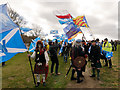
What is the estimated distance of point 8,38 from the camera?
116 inches

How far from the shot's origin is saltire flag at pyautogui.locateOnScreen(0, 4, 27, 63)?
275 cm

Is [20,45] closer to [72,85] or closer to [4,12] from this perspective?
[4,12]

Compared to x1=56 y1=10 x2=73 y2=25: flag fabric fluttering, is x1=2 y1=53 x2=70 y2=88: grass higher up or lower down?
lower down

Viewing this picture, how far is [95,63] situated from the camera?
175 inches

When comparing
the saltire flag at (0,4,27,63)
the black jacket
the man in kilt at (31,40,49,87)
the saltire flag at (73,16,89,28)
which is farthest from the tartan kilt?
the saltire flag at (73,16,89,28)

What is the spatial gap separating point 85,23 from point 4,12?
18.4 feet

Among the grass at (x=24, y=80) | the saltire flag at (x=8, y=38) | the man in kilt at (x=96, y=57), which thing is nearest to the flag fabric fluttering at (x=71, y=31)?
the man in kilt at (x=96, y=57)

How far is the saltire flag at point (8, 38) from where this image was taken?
2751mm

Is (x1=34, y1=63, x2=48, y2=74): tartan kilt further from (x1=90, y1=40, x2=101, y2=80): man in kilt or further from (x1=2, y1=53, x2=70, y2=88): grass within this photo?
(x1=90, y1=40, x2=101, y2=80): man in kilt

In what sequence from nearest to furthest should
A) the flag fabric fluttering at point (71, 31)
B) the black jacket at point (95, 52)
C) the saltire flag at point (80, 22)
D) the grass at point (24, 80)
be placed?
1. the grass at point (24, 80)
2. the black jacket at point (95, 52)
3. the flag fabric fluttering at point (71, 31)
4. the saltire flag at point (80, 22)

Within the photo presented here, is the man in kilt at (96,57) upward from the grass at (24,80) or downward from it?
upward

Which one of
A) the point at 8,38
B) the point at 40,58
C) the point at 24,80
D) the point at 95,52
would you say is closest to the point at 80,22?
the point at 95,52

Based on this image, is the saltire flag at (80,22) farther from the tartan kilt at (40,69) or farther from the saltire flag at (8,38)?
the saltire flag at (8,38)

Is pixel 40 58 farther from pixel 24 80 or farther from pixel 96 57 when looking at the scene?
pixel 96 57
